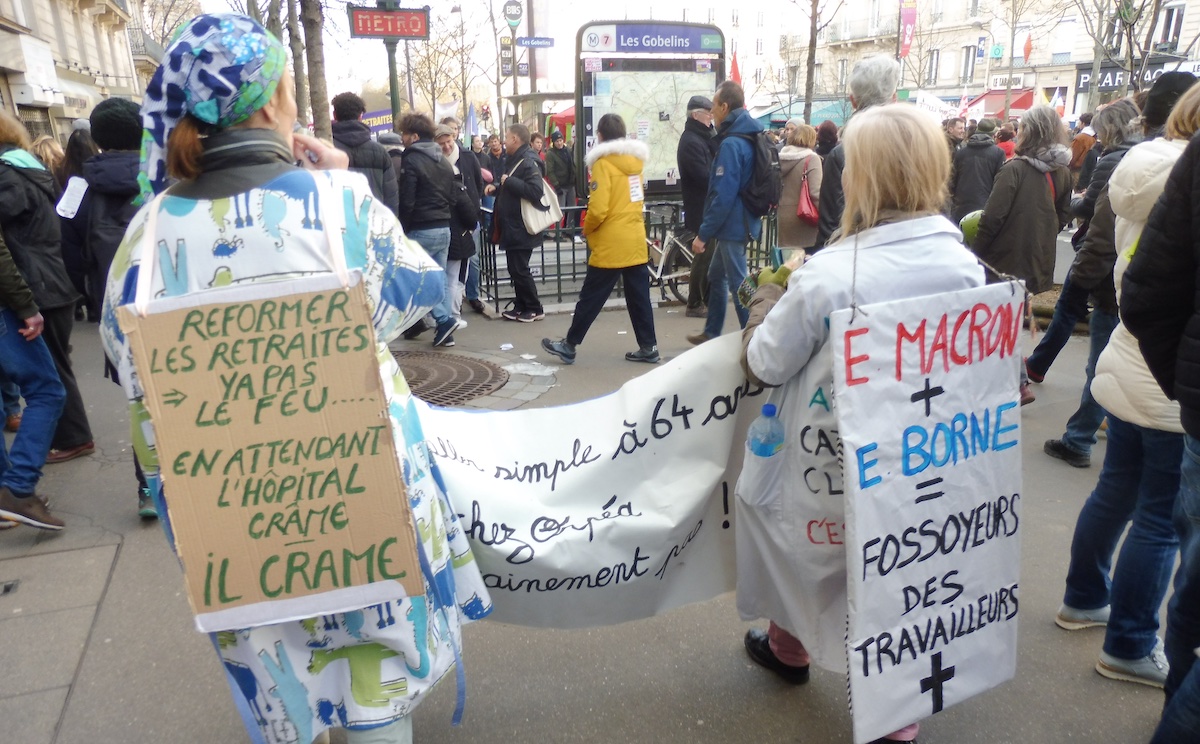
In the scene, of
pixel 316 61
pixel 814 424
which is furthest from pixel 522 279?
pixel 814 424

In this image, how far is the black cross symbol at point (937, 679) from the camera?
218 centimetres

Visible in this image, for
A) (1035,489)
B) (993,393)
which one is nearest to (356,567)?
(993,393)

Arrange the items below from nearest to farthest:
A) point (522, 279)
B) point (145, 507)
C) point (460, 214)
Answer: point (145, 507) < point (460, 214) < point (522, 279)

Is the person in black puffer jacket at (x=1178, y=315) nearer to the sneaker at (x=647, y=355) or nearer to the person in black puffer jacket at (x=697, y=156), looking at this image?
the sneaker at (x=647, y=355)

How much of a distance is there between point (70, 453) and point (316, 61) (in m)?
4.94

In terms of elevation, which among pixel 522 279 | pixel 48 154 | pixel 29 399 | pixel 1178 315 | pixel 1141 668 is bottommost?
pixel 1141 668

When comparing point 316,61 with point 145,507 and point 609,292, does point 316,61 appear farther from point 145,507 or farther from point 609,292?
point 145,507

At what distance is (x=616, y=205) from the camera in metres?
6.31

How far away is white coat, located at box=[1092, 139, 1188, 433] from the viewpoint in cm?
248

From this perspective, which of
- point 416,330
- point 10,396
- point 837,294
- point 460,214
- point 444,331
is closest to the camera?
point 837,294

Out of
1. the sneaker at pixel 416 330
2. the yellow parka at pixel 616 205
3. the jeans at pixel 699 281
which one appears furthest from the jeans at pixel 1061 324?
the sneaker at pixel 416 330

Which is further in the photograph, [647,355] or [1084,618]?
[647,355]

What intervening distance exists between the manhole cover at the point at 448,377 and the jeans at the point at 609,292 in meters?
0.74

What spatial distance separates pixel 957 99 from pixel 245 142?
178 ft
